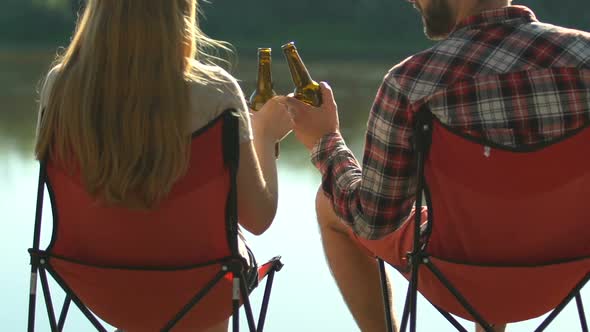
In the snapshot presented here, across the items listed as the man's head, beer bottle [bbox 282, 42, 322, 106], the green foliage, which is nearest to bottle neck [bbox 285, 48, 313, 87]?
beer bottle [bbox 282, 42, 322, 106]

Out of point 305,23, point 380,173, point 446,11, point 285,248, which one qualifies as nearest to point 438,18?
point 446,11

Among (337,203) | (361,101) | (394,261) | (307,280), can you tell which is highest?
(337,203)

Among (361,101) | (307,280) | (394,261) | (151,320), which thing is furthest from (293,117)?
(361,101)

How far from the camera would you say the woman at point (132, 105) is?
197 cm

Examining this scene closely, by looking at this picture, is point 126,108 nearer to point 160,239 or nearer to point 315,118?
point 160,239

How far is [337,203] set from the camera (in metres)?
2.26

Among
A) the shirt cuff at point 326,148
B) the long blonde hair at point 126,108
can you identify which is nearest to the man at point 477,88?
the shirt cuff at point 326,148

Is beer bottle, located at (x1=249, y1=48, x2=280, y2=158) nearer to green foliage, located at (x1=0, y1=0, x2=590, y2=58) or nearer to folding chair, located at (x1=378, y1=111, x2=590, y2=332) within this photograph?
folding chair, located at (x1=378, y1=111, x2=590, y2=332)

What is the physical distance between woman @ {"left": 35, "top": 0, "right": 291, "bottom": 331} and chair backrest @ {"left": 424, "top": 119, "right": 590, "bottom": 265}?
14.3 inches

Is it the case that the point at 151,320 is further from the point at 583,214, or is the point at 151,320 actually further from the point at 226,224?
the point at 583,214

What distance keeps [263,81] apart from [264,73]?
4 centimetres

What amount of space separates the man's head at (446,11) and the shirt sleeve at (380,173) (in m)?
0.18

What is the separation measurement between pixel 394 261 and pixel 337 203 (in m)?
0.19

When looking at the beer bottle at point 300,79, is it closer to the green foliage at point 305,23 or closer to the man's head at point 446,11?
the man's head at point 446,11
